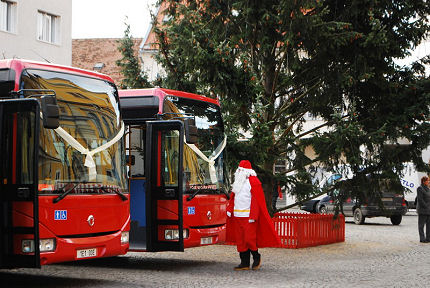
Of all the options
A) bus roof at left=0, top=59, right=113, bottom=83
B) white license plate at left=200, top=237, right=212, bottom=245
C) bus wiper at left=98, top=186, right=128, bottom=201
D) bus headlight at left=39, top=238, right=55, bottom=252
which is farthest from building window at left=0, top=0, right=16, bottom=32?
bus headlight at left=39, top=238, right=55, bottom=252

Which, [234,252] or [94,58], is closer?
[234,252]

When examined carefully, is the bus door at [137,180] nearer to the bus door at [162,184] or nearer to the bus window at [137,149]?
the bus window at [137,149]

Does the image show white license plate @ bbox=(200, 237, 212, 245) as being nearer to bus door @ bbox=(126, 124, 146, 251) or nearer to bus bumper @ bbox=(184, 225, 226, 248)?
bus bumper @ bbox=(184, 225, 226, 248)

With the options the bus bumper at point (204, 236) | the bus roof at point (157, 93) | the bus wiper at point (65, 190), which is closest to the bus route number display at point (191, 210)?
the bus bumper at point (204, 236)

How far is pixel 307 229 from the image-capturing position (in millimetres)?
19344

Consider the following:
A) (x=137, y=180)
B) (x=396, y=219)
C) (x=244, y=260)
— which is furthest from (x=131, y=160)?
(x=396, y=219)

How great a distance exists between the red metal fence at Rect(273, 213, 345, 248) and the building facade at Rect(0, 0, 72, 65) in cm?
1778

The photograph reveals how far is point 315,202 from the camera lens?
37594mm

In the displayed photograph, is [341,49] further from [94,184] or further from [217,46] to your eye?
[94,184]

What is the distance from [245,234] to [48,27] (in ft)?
89.0

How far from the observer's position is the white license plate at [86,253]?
36.5 ft

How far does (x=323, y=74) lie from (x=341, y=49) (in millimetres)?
825

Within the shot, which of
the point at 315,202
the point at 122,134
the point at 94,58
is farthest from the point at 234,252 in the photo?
the point at 94,58

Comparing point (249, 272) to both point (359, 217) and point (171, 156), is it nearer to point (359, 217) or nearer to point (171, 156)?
point (171, 156)
